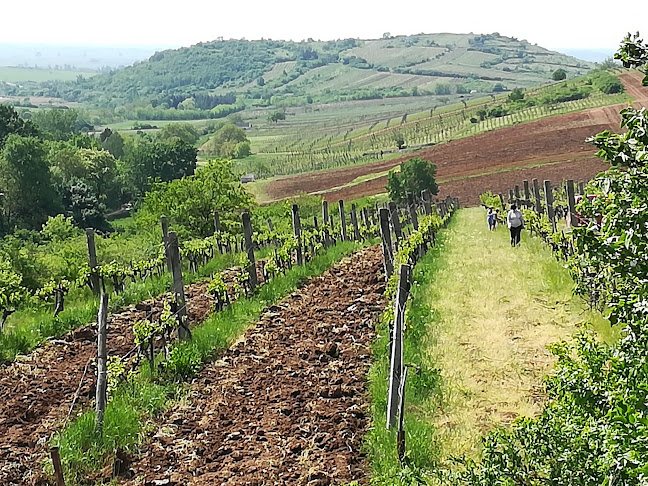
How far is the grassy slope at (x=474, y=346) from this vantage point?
7117 millimetres

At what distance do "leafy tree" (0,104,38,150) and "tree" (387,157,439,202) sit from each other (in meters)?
45.1

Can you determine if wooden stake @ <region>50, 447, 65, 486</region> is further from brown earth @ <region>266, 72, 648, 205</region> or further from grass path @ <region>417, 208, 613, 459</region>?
brown earth @ <region>266, 72, 648, 205</region>

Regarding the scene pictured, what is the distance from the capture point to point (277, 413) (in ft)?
26.1

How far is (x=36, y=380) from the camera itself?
9.80 metres

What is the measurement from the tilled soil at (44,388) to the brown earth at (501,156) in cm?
3850

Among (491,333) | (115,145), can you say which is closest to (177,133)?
(115,145)

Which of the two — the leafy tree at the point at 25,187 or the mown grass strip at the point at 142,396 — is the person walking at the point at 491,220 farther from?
the leafy tree at the point at 25,187

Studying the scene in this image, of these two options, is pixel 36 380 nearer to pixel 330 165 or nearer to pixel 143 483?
pixel 143 483

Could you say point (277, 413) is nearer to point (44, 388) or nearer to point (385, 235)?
point (44, 388)

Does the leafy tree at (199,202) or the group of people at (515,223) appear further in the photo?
the leafy tree at (199,202)

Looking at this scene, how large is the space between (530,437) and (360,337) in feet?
21.0

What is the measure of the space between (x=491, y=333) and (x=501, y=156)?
169 feet

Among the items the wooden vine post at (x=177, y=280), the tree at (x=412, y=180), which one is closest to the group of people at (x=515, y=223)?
the wooden vine post at (x=177, y=280)

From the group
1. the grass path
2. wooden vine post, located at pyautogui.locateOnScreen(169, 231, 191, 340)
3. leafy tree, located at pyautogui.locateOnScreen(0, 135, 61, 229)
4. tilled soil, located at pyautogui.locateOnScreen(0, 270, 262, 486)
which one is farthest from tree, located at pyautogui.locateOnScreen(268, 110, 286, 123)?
wooden vine post, located at pyautogui.locateOnScreen(169, 231, 191, 340)
